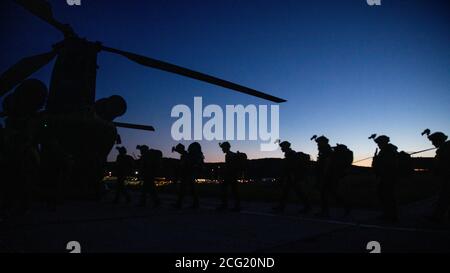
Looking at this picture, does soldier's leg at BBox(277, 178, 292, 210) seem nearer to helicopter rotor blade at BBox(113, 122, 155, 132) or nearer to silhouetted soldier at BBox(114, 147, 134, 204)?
silhouetted soldier at BBox(114, 147, 134, 204)

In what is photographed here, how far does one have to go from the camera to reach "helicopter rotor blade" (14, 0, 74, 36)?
30.7ft

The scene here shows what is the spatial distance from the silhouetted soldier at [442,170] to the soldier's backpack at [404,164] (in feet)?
1.40

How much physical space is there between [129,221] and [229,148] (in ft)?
10.3

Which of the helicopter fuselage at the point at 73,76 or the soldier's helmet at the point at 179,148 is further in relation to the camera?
the helicopter fuselage at the point at 73,76

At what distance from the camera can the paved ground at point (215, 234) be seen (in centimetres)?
351

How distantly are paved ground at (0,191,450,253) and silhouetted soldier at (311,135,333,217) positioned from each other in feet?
2.43

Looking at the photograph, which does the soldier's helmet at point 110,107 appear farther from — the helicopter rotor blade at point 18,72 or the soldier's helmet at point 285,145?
the soldier's helmet at point 285,145

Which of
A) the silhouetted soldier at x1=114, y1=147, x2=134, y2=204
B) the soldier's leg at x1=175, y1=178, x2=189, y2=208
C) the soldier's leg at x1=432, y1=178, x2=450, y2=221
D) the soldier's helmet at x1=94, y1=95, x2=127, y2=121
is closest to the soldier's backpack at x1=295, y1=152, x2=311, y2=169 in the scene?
the soldier's leg at x1=432, y1=178, x2=450, y2=221

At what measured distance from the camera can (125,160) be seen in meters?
9.05

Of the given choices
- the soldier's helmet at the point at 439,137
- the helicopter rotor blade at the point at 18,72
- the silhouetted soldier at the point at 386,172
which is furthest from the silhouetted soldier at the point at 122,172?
the soldier's helmet at the point at 439,137

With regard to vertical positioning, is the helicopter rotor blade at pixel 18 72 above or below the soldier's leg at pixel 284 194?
above
